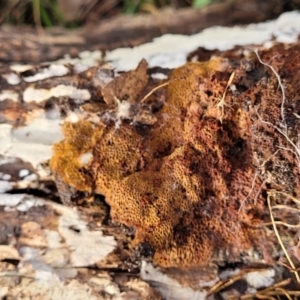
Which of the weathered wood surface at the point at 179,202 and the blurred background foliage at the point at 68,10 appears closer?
the weathered wood surface at the point at 179,202

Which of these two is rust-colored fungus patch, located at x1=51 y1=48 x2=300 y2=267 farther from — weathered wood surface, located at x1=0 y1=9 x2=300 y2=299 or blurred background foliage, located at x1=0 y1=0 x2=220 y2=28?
blurred background foliage, located at x1=0 y1=0 x2=220 y2=28

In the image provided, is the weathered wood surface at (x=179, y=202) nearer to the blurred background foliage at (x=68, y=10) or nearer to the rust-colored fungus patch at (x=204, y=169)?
the rust-colored fungus patch at (x=204, y=169)

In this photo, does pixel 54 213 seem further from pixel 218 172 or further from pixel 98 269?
pixel 218 172

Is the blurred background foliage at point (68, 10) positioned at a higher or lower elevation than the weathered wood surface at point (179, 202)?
higher

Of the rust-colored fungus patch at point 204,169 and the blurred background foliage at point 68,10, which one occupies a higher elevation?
the blurred background foliage at point 68,10

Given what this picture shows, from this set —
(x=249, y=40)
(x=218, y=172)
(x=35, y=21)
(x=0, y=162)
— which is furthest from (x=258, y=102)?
(x=35, y=21)

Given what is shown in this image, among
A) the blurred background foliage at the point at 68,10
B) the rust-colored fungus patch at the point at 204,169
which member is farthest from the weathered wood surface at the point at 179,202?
the blurred background foliage at the point at 68,10

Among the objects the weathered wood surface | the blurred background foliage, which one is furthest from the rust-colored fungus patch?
the blurred background foliage
